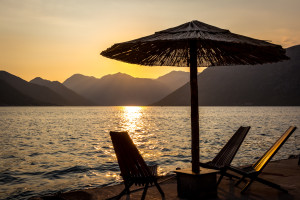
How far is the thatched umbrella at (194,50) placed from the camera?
4.86m

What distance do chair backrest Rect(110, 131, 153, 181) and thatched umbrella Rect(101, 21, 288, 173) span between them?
93 centimetres

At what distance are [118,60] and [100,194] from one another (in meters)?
2.67

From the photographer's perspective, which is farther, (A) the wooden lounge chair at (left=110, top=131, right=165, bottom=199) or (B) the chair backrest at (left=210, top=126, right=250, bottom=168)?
(B) the chair backrest at (left=210, top=126, right=250, bottom=168)

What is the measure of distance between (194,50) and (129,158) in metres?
2.17

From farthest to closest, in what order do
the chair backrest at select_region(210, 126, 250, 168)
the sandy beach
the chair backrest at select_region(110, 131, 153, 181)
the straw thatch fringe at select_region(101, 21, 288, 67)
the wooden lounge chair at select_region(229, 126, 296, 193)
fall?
the chair backrest at select_region(210, 126, 250, 168), the wooden lounge chair at select_region(229, 126, 296, 193), the sandy beach, the chair backrest at select_region(110, 131, 153, 181), the straw thatch fringe at select_region(101, 21, 288, 67)

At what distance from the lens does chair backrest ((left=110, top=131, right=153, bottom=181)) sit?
5078 millimetres

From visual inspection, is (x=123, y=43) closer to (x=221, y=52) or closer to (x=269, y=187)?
(x=221, y=52)

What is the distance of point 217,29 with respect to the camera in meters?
5.34

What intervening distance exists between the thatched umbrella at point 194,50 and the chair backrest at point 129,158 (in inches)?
36.6

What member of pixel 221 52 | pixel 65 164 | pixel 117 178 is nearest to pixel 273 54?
pixel 221 52

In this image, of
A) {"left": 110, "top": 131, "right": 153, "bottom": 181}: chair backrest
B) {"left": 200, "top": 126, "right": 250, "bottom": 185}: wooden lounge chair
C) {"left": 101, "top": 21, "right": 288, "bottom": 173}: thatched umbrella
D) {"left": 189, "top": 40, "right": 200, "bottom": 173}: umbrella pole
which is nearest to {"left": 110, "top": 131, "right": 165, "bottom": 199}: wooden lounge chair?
{"left": 110, "top": 131, "right": 153, "bottom": 181}: chair backrest

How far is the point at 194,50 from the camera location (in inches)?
221

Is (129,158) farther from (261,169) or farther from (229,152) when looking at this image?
(261,169)

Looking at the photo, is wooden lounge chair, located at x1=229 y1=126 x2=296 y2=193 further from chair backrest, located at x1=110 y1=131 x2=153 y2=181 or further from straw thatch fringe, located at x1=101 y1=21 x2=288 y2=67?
chair backrest, located at x1=110 y1=131 x2=153 y2=181
